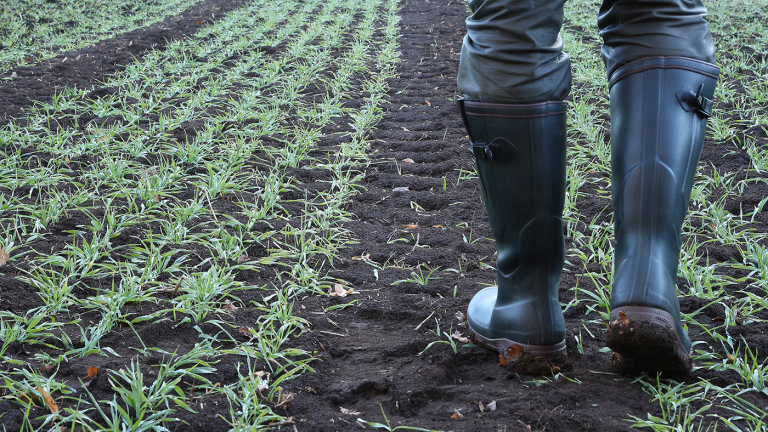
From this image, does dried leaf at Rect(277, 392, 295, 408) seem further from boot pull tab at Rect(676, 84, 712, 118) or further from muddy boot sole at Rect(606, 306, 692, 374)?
boot pull tab at Rect(676, 84, 712, 118)

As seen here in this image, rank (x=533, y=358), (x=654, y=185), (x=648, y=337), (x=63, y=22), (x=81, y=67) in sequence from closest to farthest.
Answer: (x=648, y=337) → (x=654, y=185) → (x=533, y=358) → (x=81, y=67) → (x=63, y=22)

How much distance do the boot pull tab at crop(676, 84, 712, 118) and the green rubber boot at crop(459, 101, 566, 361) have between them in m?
0.27

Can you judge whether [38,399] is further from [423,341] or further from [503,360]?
[503,360]

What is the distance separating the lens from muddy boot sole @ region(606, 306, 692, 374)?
124 cm

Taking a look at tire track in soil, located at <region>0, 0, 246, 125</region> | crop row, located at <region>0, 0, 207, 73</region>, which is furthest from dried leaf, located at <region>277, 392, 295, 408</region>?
crop row, located at <region>0, 0, 207, 73</region>

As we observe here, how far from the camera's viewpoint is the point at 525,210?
55.7 inches

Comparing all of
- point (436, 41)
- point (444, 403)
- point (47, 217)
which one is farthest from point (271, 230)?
point (436, 41)

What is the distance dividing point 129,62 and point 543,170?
5.31 metres

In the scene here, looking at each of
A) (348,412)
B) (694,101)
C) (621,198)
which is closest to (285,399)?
(348,412)

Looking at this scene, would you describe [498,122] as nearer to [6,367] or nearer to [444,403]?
[444,403]

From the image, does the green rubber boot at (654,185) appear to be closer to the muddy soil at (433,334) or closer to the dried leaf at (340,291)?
the muddy soil at (433,334)

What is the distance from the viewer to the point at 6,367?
1474 millimetres

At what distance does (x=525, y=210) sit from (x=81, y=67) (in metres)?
5.23

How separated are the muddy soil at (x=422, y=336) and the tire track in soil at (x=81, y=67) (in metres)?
2.64
